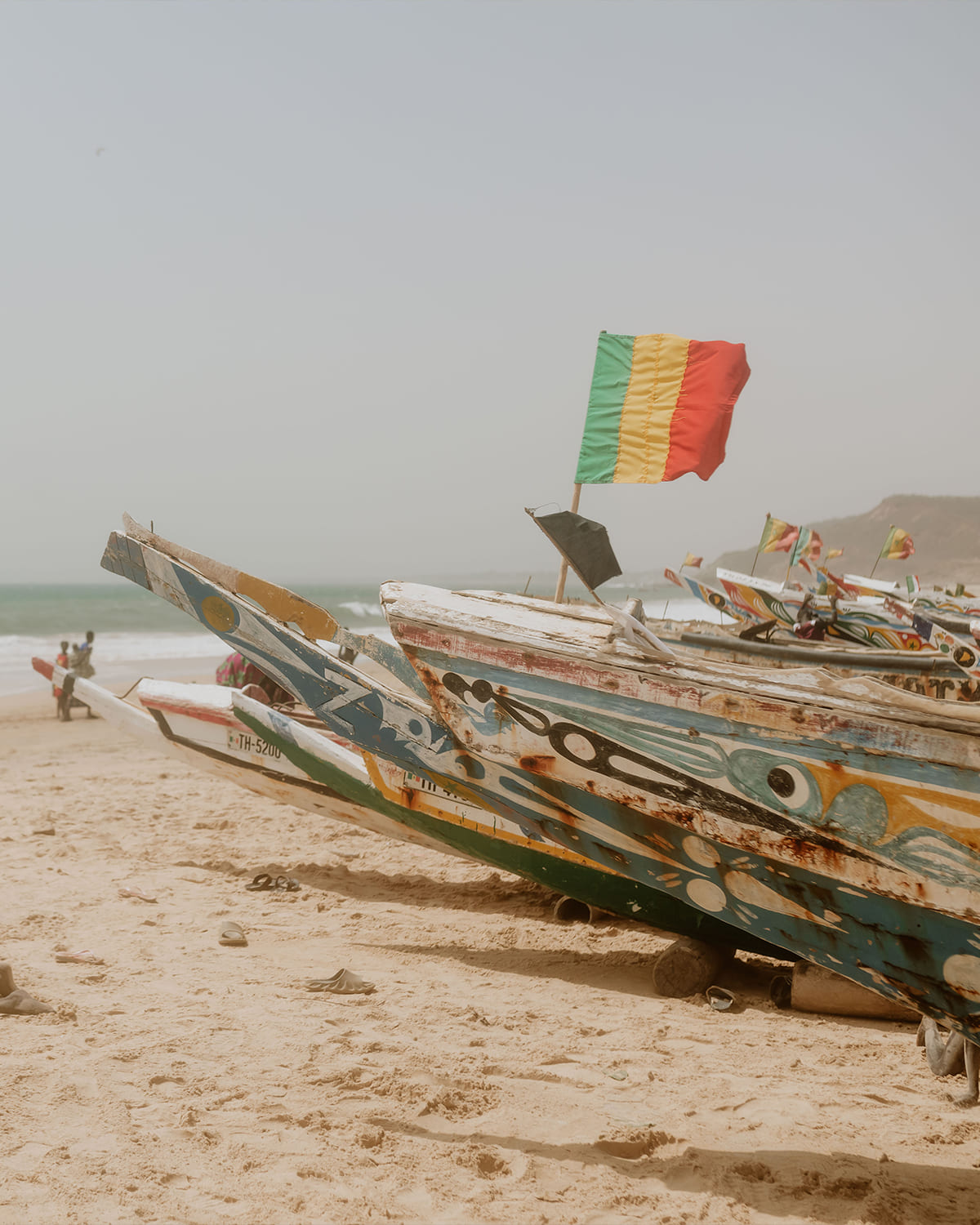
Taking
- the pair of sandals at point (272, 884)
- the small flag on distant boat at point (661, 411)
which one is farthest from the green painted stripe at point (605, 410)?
the pair of sandals at point (272, 884)

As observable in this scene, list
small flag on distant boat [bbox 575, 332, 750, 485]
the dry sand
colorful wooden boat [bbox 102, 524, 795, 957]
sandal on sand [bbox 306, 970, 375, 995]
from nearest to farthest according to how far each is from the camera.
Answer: the dry sand
sandal on sand [bbox 306, 970, 375, 995]
colorful wooden boat [bbox 102, 524, 795, 957]
small flag on distant boat [bbox 575, 332, 750, 485]

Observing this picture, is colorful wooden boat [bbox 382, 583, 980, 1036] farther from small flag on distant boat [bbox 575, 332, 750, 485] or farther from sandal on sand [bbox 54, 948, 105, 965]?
sandal on sand [bbox 54, 948, 105, 965]

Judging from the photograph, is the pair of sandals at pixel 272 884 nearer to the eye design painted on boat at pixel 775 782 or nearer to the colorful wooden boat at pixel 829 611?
the eye design painted on boat at pixel 775 782

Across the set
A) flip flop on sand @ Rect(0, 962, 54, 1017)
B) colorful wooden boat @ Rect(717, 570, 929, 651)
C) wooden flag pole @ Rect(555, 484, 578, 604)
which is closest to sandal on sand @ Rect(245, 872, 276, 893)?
flip flop on sand @ Rect(0, 962, 54, 1017)

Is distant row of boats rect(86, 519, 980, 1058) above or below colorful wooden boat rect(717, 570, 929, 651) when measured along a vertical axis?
below

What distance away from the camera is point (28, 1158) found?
7.75 ft

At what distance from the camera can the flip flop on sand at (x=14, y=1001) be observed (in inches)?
129

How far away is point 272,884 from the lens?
5531 millimetres

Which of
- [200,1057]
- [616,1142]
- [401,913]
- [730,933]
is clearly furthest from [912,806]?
[401,913]

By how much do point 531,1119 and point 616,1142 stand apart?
0.28 m

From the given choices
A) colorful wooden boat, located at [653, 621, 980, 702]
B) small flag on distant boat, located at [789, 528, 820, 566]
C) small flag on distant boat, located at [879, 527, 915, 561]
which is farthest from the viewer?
small flag on distant boat, located at [879, 527, 915, 561]

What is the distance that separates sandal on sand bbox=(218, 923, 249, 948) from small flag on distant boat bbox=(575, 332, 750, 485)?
287cm

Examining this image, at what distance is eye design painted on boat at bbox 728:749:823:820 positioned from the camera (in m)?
2.56

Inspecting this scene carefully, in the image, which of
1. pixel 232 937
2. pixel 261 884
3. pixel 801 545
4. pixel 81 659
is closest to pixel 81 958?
pixel 232 937
